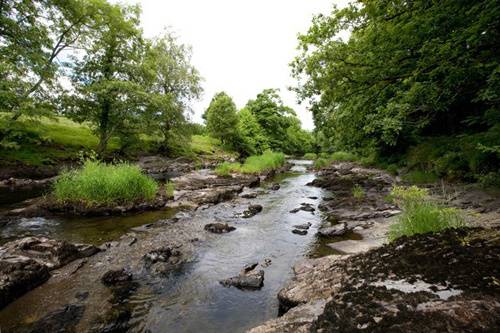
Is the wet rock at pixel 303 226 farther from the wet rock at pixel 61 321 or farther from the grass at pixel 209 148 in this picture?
the grass at pixel 209 148

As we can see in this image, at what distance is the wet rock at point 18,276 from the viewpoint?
17.3 ft

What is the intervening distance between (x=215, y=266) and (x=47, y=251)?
4.08 meters

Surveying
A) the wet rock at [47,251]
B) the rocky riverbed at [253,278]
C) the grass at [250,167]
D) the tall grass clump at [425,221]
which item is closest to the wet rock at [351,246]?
the rocky riverbed at [253,278]

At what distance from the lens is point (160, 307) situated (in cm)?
526

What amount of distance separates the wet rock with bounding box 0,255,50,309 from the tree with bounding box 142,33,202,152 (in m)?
28.3

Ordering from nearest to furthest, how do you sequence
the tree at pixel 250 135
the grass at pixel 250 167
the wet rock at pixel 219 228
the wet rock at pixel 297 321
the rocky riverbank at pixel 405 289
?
the rocky riverbank at pixel 405 289
the wet rock at pixel 297 321
the wet rock at pixel 219 228
the grass at pixel 250 167
the tree at pixel 250 135

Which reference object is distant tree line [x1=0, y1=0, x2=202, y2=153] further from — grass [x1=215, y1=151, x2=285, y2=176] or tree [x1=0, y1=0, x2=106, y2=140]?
grass [x1=215, y1=151, x2=285, y2=176]

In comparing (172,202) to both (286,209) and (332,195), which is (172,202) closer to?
(286,209)

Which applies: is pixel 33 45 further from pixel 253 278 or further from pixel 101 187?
pixel 253 278

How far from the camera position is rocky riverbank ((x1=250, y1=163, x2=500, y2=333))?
291 centimetres

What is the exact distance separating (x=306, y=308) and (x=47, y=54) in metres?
30.4

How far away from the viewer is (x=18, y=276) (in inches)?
221

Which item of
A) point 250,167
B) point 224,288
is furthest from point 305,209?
point 250,167

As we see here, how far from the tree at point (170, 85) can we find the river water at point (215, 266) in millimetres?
23930
